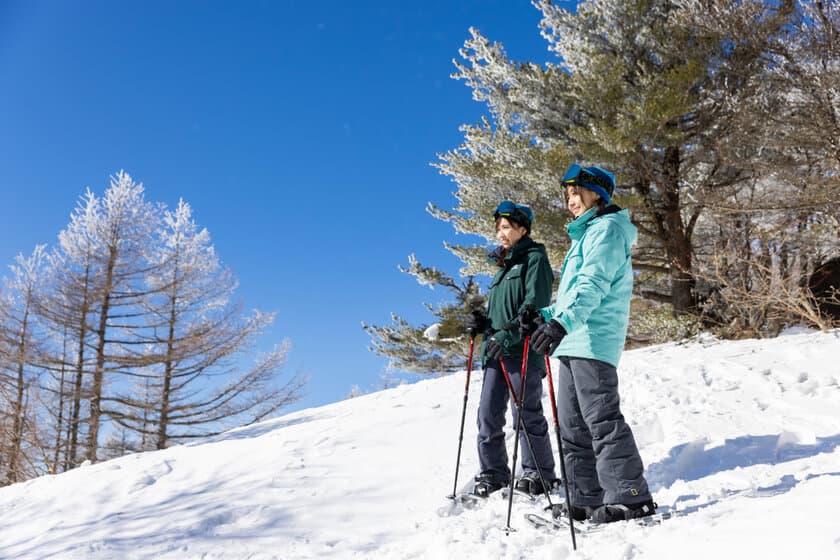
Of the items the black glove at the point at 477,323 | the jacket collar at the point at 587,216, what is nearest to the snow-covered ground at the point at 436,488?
the black glove at the point at 477,323

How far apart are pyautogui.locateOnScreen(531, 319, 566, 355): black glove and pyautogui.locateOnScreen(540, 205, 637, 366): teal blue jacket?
0.08 metres

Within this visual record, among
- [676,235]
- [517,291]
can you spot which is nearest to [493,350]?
[517,291]

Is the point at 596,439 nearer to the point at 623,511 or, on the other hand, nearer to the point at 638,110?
the point at 623,511

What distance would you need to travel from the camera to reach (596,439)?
9.83 ft

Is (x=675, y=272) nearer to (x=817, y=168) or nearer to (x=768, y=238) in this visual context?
(x=768, y=238)

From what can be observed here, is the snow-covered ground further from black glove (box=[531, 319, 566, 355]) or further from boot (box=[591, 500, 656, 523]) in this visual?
black glove (box=[531, 319, 566, 355])

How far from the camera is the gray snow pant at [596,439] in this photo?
9.48 feet

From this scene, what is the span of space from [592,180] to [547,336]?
1.07 meters

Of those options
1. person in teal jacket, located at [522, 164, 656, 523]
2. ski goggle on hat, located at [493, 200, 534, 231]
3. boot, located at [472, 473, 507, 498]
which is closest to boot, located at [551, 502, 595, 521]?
person in teal jacket, located at [522, 164, 656, 523]

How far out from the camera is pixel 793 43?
31.8ft

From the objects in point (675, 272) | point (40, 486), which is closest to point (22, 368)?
point (40, 486)

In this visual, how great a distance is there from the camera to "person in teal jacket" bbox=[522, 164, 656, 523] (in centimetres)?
289

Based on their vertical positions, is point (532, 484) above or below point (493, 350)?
below

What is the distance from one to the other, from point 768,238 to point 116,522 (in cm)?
998
